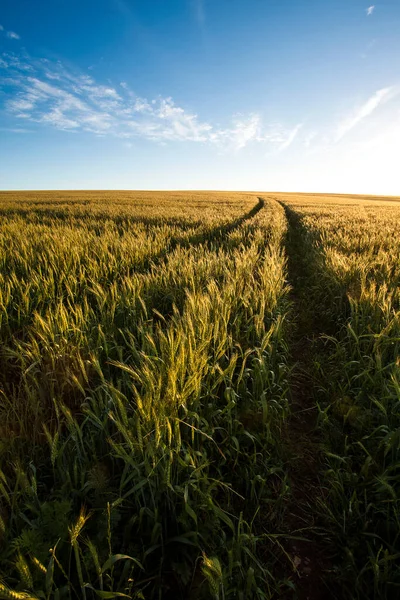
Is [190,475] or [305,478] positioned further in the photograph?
[305,478]

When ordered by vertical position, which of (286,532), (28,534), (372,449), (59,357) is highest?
(59,357)

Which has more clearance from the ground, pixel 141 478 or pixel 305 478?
pixel 141 478

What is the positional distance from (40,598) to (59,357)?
52.1 inches

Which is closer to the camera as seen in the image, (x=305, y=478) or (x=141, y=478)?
(x=141, y=478)

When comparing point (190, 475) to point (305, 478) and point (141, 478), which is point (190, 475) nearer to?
point (141, 478)

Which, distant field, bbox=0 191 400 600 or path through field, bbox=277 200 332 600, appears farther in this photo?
path through field, bbox=277 200 332 600

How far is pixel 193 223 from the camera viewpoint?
11.1 m

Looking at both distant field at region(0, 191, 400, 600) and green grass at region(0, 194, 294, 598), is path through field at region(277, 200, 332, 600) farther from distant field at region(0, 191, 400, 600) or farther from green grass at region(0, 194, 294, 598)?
green grass at region(0, 194, 294, 598)

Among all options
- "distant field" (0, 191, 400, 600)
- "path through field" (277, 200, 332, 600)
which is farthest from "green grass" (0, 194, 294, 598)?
"path through field" (277, 200, 332, 600)

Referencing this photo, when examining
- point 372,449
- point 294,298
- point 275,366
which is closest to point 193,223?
point 294,298

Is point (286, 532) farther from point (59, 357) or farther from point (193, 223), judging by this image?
point (193, 223)

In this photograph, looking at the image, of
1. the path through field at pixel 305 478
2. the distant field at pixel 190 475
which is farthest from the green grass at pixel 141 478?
the path through field at pixel 305 478

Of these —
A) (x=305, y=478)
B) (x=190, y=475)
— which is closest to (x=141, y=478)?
(x=190, y=475)

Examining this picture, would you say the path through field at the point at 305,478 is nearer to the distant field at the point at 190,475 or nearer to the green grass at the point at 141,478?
the distant field at the point at 190,475
